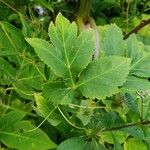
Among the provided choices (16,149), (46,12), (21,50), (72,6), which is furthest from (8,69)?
(72,6)

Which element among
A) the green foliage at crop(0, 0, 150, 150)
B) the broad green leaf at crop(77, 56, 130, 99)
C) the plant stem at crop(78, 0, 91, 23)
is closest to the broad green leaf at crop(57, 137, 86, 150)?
the green foliage at crop(0, 0, 150, 150)

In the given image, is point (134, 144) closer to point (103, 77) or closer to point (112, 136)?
point (112, 136)

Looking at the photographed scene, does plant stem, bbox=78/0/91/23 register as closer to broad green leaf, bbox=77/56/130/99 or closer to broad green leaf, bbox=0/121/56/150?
broad green leaf, bbox=0/121/56/150

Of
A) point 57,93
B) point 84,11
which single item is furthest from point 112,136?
point 84,11

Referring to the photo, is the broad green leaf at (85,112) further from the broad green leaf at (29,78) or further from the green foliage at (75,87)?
the broad green leaf at (29,78)

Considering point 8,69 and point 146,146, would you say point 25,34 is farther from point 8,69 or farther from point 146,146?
point 146,146

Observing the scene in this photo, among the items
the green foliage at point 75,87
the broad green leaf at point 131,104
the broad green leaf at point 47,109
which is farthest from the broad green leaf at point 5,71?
the broad green leaf at point 131,104

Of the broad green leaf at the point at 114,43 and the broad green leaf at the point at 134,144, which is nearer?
the broad green leaf at the point at 114,43

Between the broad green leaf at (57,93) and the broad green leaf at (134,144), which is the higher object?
the broad green leaf at (57,93)
